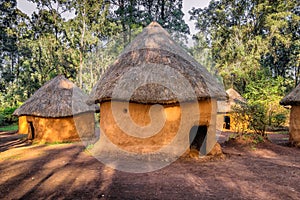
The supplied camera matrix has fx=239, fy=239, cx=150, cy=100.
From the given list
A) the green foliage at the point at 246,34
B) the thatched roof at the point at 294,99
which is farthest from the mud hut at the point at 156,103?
the green foliage at the point at 246,34

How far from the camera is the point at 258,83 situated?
690 inches

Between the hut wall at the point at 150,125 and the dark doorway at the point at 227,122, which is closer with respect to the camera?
the hut wall at the point at 150,125

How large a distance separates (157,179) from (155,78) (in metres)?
3.30

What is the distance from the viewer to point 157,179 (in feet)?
19.5

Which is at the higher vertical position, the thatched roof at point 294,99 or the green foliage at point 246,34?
A: the green foliage at point 246,34

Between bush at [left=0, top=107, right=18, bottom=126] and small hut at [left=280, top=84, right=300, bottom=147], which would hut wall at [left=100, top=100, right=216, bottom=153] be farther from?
bush at [left=0, top=107, right=18, bottom=126]

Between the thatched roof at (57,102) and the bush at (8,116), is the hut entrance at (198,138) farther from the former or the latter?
the bush at (8,116)

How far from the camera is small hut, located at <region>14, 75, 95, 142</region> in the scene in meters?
12.4

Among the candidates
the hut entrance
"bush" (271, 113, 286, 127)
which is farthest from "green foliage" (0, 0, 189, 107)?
the hut entrance

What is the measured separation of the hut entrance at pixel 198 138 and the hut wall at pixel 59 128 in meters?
6.57

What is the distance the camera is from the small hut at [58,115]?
1238cm

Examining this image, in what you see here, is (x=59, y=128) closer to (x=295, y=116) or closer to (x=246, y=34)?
(x=295, y=116)

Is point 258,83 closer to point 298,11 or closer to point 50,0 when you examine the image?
point 298,11

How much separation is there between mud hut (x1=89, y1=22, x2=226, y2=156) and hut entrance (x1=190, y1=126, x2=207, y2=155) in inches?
3.1
